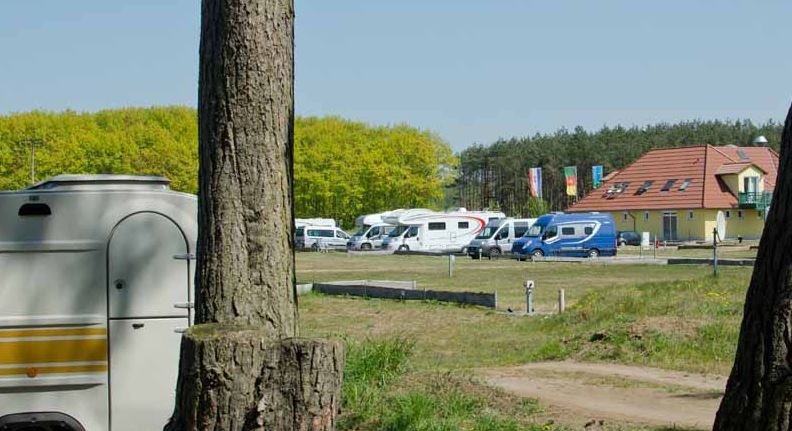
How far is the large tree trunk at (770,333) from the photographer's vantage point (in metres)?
4.61

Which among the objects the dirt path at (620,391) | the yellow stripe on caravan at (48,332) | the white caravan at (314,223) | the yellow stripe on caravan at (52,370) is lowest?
the dirt path at (620,391)

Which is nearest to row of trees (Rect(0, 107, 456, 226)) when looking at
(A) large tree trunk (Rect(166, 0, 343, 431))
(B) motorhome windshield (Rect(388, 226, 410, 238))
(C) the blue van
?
(B) motorhome windshield (Rect(388, 226, 410, 238))

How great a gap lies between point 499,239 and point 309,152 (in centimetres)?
3307

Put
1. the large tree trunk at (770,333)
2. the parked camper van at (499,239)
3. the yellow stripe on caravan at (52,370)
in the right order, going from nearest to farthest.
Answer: the large tree trunk at (770,333) → the yellow stripe on caravan at (52,370) → the parked camper van at (499,239)

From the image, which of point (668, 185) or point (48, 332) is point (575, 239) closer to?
point (668, 185)

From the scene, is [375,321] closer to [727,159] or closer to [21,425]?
[21,425]

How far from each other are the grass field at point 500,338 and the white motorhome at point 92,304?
4.95ft

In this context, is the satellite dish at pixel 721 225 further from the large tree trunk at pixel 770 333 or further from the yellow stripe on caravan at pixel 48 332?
the large tree trunk at pixel 770 333

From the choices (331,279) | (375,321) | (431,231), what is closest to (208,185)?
(375,321)

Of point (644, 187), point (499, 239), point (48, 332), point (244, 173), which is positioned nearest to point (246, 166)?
point (244, 173)

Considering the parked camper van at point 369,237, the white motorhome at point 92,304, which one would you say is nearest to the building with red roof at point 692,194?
the parked camper van at point 369,237

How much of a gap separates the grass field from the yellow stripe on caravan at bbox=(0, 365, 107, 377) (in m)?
1.79

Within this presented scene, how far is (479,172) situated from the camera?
127m

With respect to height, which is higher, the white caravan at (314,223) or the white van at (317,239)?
the white caravan at (314,223)
